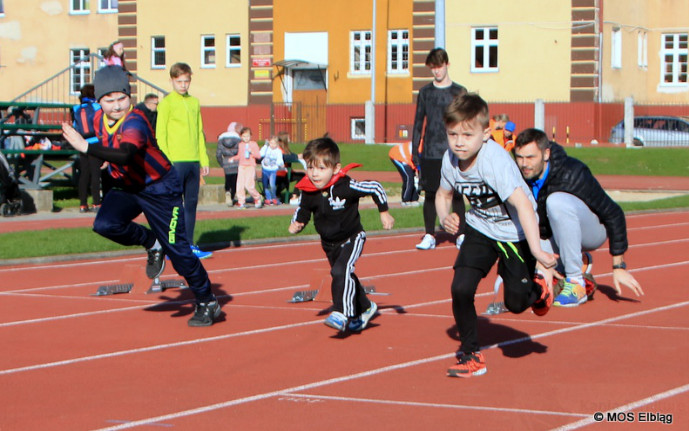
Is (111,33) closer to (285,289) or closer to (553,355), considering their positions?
(285,289)

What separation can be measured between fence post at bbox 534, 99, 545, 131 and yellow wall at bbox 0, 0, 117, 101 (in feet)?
69.3

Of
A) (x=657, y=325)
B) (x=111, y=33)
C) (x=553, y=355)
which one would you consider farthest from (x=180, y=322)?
(x=111, y=33)

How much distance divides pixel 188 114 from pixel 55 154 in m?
9.96

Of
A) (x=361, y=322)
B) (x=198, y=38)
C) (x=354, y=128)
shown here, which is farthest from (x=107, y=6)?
(x=361, y=322)

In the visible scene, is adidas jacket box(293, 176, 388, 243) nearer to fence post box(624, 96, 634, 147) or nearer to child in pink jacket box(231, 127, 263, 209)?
child in pink jacket box(231, 127, 263, 209)

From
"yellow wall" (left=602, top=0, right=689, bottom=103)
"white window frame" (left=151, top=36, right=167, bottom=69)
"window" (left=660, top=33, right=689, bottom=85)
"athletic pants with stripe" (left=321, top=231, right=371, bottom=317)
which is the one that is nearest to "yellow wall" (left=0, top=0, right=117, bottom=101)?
"white window frame" (left=151, top=36, right=167, bottom=69)

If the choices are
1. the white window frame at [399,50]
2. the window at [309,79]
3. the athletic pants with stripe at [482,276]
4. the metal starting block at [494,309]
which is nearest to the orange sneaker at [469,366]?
the athletic pants with stripe at [482,276]

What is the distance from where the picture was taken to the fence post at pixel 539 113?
44.8 meters

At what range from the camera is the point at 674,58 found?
5178 cm

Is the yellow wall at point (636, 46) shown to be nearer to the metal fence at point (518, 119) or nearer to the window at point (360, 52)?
the metal fence at point (518, 119)

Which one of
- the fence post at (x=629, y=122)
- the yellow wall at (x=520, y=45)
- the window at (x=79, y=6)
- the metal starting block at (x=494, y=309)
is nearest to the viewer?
the metal starting block at (x=494, y=309)

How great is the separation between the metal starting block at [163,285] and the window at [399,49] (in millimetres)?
37618

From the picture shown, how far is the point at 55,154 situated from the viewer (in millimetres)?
21688

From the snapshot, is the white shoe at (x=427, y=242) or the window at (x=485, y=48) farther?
the window at (x=485, y=48)
